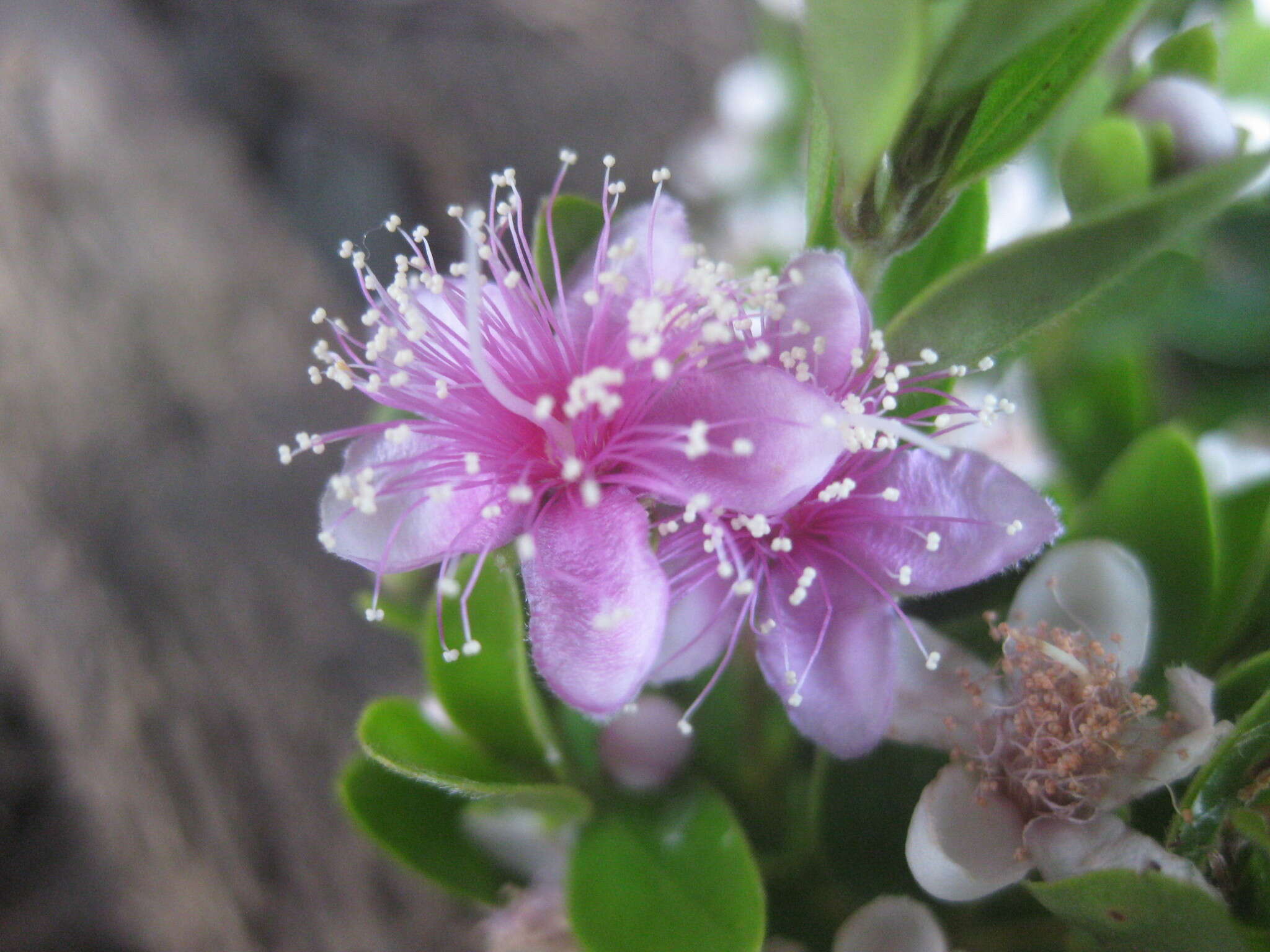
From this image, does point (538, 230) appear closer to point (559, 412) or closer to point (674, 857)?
point (559, 412)

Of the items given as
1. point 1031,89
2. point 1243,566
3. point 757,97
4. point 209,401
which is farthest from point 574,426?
point 209,401

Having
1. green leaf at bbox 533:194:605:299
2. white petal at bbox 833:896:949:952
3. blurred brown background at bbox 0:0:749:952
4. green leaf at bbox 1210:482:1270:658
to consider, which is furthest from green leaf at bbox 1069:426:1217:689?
blurred brown background at bbox 0:0:749:952

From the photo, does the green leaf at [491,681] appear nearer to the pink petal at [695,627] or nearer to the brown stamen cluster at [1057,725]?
the pink petal at [695,627]

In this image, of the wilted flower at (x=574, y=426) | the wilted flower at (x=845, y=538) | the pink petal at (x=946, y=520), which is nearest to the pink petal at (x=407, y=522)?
the wilted flower at (x=574, y=426)

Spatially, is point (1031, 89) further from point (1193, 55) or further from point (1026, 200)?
point (1026, 200)

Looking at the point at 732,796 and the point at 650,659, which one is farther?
the point at 732,796

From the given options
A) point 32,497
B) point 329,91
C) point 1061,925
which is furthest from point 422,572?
point 329,91
